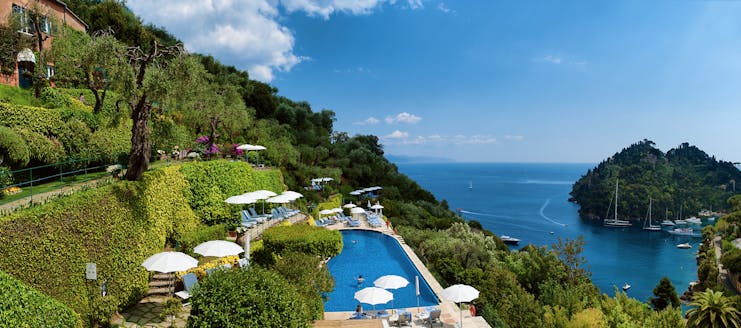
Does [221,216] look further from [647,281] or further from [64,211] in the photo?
[647,281]

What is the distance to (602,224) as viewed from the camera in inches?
3597

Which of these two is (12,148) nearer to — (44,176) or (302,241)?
(44,176)

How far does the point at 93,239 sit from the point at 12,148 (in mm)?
4212

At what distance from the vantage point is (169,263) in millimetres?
10148

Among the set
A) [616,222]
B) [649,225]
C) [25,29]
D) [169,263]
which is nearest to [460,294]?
[169,263]

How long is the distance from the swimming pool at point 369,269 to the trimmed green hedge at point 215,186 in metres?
5.39

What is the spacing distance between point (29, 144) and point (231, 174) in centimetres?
732

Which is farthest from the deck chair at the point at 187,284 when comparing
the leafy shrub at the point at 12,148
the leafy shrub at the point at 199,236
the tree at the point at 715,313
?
the tree at the point at 715,313

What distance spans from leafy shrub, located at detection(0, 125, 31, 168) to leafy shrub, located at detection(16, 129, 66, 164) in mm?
703

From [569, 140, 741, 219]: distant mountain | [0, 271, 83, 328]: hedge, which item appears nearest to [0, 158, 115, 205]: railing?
[0, 271, 83, 328]: hedge

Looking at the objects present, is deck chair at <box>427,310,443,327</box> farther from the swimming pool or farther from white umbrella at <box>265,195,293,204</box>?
white umbrella at <box>265,195,293,204</box>

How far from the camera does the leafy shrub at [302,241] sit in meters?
14.5

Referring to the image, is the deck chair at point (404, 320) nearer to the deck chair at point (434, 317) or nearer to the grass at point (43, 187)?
the deck chair at point (434, 317)

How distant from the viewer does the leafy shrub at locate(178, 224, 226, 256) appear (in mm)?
13562
